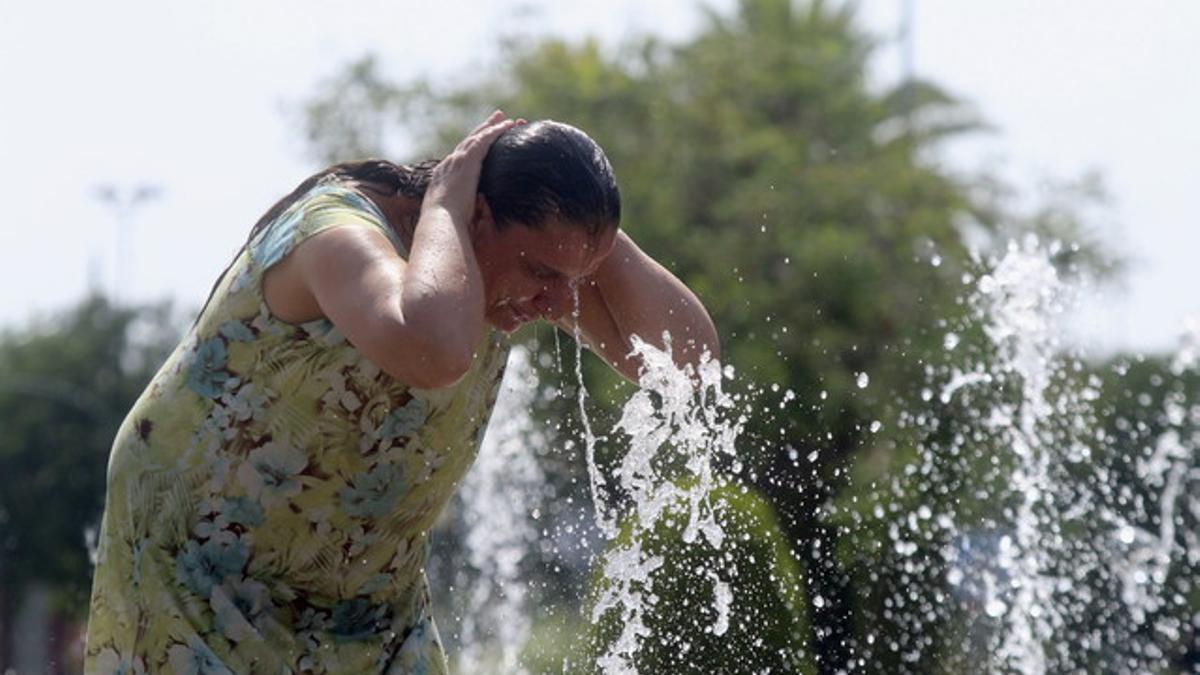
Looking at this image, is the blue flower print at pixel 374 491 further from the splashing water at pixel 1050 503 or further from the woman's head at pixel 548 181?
the splashing water at pixel 1050 503

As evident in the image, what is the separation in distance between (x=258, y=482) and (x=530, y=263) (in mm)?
446

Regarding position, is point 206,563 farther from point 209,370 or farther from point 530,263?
point 530,263

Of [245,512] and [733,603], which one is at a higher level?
[245,512]

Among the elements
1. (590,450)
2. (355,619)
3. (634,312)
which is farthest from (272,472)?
(590,450)

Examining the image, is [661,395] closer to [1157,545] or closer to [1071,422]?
[1157,545]

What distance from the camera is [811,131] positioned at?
26.8 m

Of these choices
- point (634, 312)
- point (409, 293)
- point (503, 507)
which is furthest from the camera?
point (503, 507)

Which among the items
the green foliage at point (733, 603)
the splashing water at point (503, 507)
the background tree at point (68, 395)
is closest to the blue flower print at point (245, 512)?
the green foliage at point (733, 603)

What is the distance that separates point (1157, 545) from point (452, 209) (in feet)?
27.1

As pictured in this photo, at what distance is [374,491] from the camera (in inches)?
125

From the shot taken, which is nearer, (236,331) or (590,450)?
(236,331)

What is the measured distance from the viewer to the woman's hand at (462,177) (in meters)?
3.12

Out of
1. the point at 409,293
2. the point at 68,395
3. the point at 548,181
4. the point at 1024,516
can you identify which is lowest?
the point at 68,395

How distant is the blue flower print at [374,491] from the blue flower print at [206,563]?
15 centimetres
